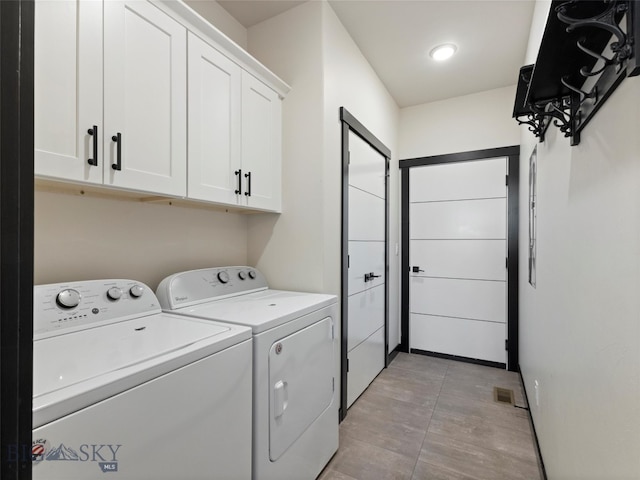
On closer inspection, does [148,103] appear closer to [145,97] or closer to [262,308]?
[145,97]

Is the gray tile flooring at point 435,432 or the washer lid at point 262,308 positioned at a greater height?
the washer lid at point 262,308

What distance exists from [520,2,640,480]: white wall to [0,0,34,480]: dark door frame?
106cm

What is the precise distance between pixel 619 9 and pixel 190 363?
4.44ft

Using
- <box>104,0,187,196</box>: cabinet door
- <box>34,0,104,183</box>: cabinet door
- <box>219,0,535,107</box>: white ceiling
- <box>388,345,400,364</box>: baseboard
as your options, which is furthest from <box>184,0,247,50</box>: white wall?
<box>388,345,400,364</box>: baseboard

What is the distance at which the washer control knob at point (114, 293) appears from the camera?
1.27 m

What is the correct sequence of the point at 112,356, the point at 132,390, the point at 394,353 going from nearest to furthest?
the point at 132,390
the point at 112,356
the point at 394,353

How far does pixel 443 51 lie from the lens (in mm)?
2535

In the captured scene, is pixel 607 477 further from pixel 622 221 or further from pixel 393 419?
pixel 393 419

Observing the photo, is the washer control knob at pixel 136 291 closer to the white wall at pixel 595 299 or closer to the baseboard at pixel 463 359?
the white wall at pixel 595 299

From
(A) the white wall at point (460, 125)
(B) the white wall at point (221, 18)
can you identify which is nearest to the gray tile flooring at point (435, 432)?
(A) the white wall at point (460, 125)

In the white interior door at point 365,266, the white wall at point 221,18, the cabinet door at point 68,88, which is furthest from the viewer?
the white interior door at point 365,266

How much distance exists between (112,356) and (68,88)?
35.4 inches

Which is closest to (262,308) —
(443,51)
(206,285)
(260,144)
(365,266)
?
(206,285)

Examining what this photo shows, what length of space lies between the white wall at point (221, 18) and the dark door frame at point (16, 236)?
1.88m
